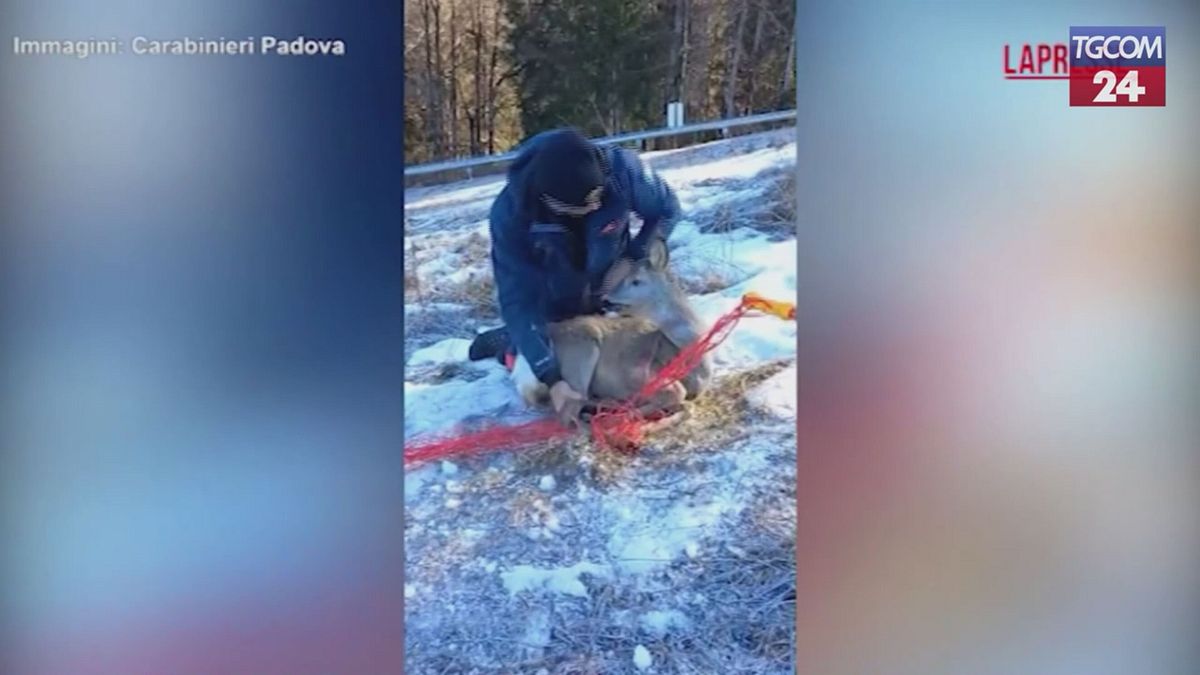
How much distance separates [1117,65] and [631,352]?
1044mm

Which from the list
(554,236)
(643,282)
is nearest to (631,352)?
(643,282)

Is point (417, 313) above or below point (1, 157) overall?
below

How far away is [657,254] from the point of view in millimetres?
2141

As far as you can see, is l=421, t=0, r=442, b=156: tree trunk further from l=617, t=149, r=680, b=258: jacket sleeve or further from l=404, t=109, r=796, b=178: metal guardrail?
l=617, t=149, r=680, b=258: jacket sleeve

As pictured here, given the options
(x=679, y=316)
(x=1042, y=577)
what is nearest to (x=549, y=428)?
(x=679, y=316)

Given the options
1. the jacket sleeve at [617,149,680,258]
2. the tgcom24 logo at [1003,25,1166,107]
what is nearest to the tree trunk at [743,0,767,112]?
the jacket sleeve at [617,149,680,258]

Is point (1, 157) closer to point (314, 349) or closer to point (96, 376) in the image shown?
point (96, 376)

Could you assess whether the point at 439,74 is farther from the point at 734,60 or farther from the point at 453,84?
the point at 734,60

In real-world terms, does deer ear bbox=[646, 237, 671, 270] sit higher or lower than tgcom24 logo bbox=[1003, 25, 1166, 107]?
lower

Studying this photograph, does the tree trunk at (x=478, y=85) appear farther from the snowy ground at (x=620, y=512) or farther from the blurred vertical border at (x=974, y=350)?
the blurred vertical border at (x=974, y=350)

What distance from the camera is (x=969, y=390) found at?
211 cm

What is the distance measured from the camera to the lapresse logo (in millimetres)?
2117

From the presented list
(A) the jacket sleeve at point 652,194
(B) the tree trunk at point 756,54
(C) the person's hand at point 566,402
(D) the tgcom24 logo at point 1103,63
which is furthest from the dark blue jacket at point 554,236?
(D) the tgcom24 logo at point 1103,63

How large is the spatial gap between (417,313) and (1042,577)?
1.25 m
